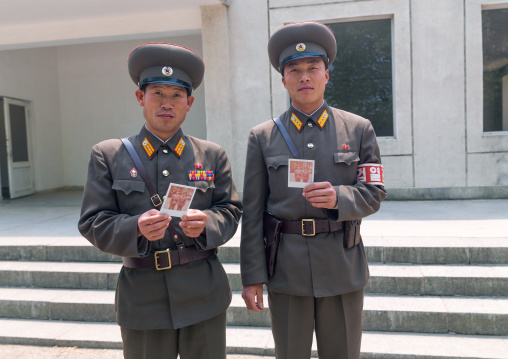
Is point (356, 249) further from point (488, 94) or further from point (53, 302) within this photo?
point (488, 94)

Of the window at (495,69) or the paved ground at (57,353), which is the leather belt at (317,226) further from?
the window at (495,69)

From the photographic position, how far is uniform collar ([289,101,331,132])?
2.33 m

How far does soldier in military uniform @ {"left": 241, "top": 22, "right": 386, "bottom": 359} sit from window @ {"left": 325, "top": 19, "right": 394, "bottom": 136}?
572 centimetres

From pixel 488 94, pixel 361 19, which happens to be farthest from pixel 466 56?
pixel 361 19

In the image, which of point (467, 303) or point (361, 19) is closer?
point (467, 303)

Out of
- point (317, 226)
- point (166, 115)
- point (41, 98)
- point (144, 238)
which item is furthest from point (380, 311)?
point (41, 98)

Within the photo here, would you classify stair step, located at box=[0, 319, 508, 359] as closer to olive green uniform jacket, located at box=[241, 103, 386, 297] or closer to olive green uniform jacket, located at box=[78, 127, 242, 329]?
olive green uniform jacket, located at box=[241, 103, 386, 297]

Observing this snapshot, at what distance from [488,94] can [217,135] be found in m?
4.66

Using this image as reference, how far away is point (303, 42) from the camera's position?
89.2 inches

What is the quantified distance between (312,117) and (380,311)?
2.24 metres

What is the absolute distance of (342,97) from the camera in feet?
25.9

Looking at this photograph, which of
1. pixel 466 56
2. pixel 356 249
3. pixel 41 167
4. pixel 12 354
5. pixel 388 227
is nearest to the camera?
pixel 356 249

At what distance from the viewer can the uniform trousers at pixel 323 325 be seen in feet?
7.27

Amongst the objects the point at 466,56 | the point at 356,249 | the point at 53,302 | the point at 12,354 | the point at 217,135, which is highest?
the point at 466,56
